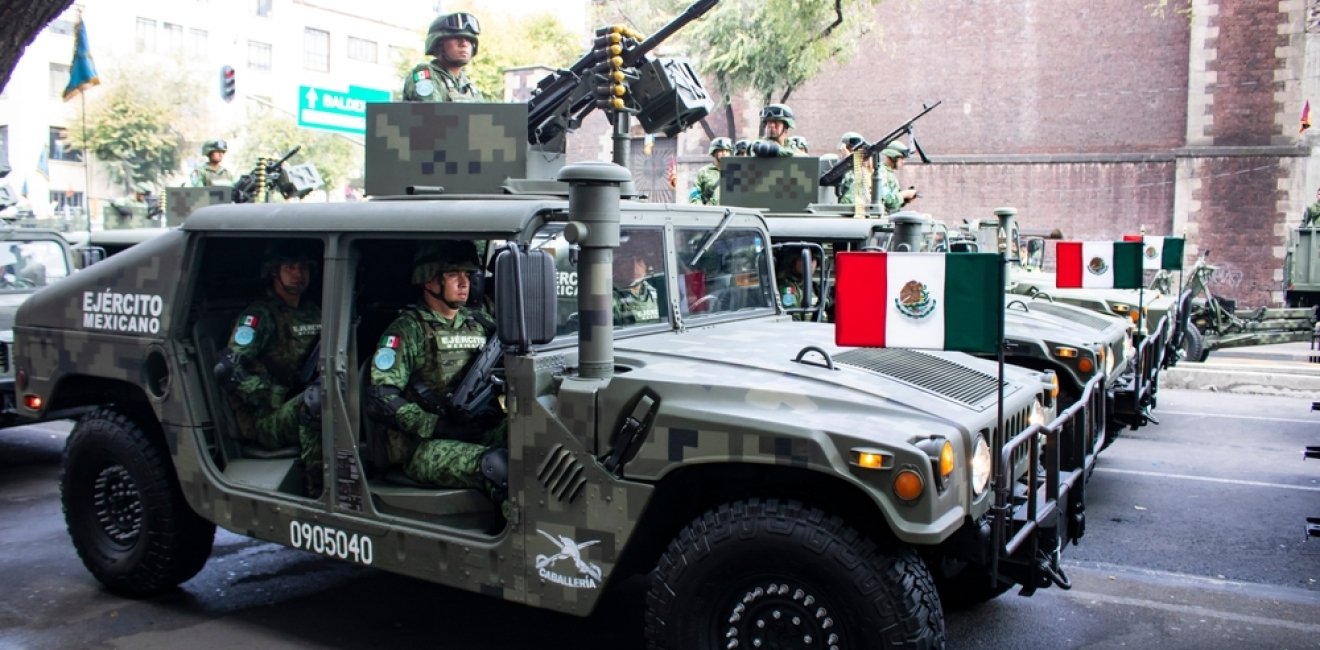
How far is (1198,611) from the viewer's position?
570 cm

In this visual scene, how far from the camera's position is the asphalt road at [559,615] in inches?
206

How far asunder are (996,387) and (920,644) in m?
1.43

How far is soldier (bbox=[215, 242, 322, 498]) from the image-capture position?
5273mm

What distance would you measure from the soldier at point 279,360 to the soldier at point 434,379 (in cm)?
48

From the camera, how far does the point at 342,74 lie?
2361 inches

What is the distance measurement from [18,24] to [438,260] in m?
1.86

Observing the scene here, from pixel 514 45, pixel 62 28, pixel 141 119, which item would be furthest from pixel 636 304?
pixel 62 28

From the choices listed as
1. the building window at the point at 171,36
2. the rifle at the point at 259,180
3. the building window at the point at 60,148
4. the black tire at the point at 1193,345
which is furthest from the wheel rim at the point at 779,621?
the building window at the point at 171,36

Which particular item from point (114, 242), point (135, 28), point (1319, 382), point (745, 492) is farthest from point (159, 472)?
point (135, 28)

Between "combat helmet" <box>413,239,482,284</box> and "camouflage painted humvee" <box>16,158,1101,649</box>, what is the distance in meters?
0.22

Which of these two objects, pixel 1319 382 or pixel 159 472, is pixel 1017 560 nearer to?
pixel 159 472

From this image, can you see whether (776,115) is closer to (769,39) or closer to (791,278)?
(791,278)

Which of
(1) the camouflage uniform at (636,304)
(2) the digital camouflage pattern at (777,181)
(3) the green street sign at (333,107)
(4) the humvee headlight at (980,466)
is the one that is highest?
(3) the green street sign at (333,107)

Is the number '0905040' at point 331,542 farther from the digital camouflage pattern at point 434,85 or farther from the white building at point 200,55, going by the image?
the white building at point 200,55
